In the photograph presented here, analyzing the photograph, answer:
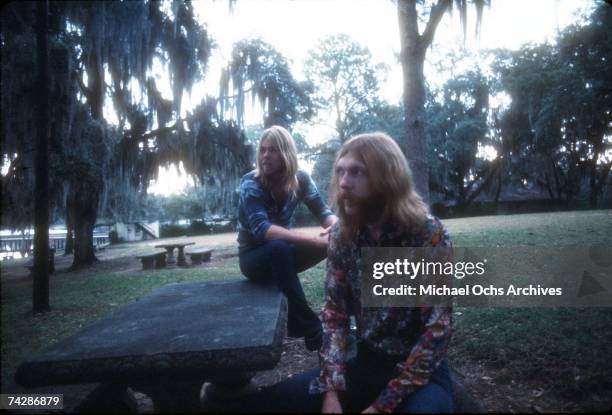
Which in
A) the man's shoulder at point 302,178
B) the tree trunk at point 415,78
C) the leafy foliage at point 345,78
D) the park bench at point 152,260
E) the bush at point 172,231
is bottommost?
the bush at point 172,231

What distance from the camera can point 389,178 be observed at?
1.47 meters

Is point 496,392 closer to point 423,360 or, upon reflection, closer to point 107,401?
point 423,360

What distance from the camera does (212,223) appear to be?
33188 mm

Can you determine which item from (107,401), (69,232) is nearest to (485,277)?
(107,401)

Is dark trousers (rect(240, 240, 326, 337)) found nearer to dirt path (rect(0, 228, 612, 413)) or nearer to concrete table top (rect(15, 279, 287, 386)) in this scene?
concrete table top (rect(15, 279, 287, 386))

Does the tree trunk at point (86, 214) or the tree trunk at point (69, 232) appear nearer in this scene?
the tree trunk at point (86, 214)

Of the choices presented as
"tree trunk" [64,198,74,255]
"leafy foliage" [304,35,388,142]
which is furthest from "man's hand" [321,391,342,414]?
"leafy foliage" [304,35,388,142]

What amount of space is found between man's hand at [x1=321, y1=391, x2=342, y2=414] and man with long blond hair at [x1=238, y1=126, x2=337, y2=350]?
109 centimetres

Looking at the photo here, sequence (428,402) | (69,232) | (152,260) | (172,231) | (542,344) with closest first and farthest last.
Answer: (428,402), (542,344), (152,260), (69,232), (172,231)

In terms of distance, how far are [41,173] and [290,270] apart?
191 cm

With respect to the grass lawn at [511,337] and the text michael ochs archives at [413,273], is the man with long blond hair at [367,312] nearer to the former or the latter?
the text michael ochs archives at [413,273]

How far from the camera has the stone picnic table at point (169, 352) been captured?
1.30 metres

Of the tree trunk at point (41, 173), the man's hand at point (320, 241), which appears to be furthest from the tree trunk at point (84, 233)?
the man's hand at point (320, 241)

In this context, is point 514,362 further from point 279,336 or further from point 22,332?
point 22,332
